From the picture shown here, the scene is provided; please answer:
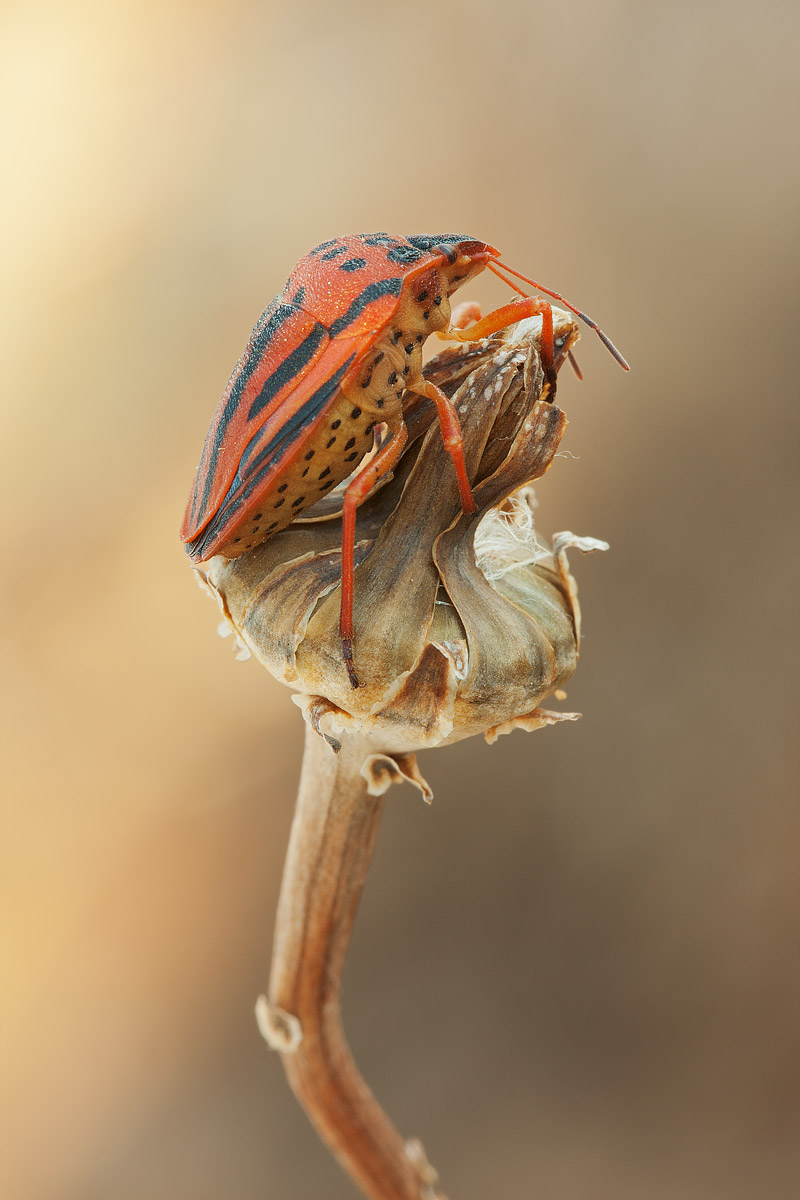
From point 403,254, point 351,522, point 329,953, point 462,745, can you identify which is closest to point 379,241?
point 403,254

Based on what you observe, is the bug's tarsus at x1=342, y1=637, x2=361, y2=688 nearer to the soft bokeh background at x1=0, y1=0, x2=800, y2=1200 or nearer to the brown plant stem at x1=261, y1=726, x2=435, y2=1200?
the brown plant stem at x1=261, y1=726, x2=435, y2=1200

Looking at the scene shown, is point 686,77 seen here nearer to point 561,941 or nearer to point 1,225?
point 1,225

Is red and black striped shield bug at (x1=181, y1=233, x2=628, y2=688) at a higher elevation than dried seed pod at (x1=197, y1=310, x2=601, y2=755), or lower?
higher

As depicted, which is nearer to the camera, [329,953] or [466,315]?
[466,315]

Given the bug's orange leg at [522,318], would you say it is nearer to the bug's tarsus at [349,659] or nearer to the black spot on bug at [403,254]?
the black spot on bug at [403,254]

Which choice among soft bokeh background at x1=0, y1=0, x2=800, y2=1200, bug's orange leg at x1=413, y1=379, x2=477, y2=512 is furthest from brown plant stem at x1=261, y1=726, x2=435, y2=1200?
soft bokeh background at x1=0, y1=0, x2=800, y2=1200

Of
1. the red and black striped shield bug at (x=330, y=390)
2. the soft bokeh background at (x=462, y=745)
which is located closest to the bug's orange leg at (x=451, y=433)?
the red and black striped shield bug at (x=330, y=390)

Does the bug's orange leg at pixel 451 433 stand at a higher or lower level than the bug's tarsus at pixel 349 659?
higher

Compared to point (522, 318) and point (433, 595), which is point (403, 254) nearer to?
point (522, 318)
